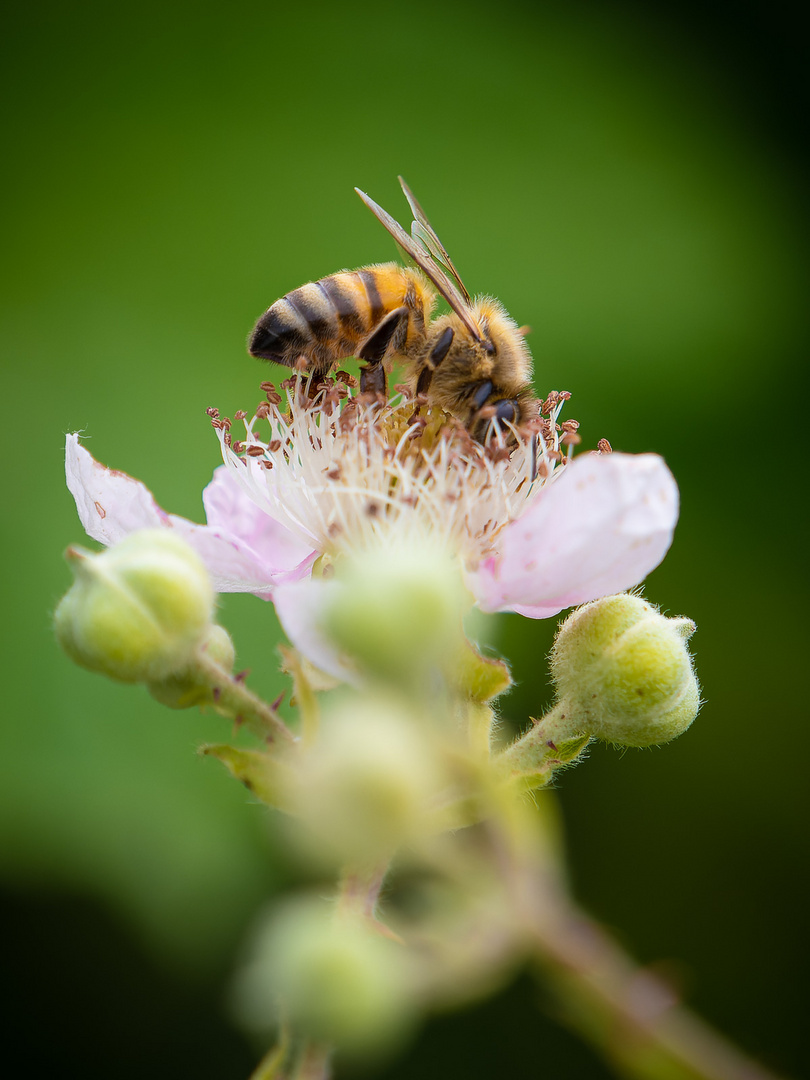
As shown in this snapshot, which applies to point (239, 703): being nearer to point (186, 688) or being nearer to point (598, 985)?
point (186, 688)

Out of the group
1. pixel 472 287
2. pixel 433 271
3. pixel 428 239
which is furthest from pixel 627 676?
pixel 472 287

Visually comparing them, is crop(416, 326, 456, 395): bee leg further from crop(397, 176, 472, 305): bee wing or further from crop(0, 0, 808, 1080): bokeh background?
crop(0, 0, 808, 1080): bokeh background

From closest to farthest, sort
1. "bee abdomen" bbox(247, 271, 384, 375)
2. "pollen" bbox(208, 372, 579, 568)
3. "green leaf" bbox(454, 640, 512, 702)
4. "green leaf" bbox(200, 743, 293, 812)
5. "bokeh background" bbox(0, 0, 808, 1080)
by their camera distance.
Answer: "green leaf" bbox(200, 743, 293, 812), "green leaf" bbox(454, 640, 512, 702), "pollen" bbox(208, 372, 579, 568), "bee abdomen" bbox(247, 271, 384, 375), "bokeh background" bbox(0, 0, 808, 1080)

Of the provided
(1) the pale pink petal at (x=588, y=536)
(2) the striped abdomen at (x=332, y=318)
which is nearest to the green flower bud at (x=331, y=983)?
(1) the pale pink petal at (x=588, y=536)

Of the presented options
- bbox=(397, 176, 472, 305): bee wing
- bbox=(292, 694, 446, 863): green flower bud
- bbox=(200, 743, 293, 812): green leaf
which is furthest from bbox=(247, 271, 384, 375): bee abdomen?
bbox=(292, 694, 446, 863): green flower bud

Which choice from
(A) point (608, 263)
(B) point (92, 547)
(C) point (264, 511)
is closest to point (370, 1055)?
(C) point (264, 511)
